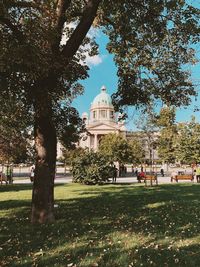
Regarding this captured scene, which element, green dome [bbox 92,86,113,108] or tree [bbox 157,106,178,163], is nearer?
tree [bbox 157,106,178,163]

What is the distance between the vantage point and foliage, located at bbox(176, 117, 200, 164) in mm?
51188

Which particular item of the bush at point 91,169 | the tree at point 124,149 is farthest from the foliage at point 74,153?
the tree at point 124,149

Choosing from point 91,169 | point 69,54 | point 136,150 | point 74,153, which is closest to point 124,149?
point 136,150

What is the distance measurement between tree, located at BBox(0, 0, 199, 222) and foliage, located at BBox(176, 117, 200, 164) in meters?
37.6

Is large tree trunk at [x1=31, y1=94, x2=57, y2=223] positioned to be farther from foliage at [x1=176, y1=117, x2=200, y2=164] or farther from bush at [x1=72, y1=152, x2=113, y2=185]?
foliage at [x1=176, y1=117, x2=200, y2=164]

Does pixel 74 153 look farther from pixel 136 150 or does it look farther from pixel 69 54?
pixel 69 54

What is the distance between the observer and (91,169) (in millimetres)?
30781

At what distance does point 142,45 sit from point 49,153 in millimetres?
5693

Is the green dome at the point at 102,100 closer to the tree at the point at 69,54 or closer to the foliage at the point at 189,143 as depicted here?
the foliage at the point at 189,143

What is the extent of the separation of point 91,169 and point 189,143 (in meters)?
23.5

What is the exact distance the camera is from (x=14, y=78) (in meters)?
9.45

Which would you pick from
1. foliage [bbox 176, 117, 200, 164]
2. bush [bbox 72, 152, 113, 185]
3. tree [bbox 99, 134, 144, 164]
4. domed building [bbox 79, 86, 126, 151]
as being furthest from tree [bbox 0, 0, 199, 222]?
domed building [bbox 79, 86, 126, 151]

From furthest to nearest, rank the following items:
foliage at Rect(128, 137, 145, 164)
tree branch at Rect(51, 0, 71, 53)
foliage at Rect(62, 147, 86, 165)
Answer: foliage at Rect(128, 137, 145, 164) < foliage at Rect(62, 147, 86, 165) < tree branch at Rect(51, 0, 71, 53)

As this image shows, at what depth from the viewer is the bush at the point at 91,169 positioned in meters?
30.6
